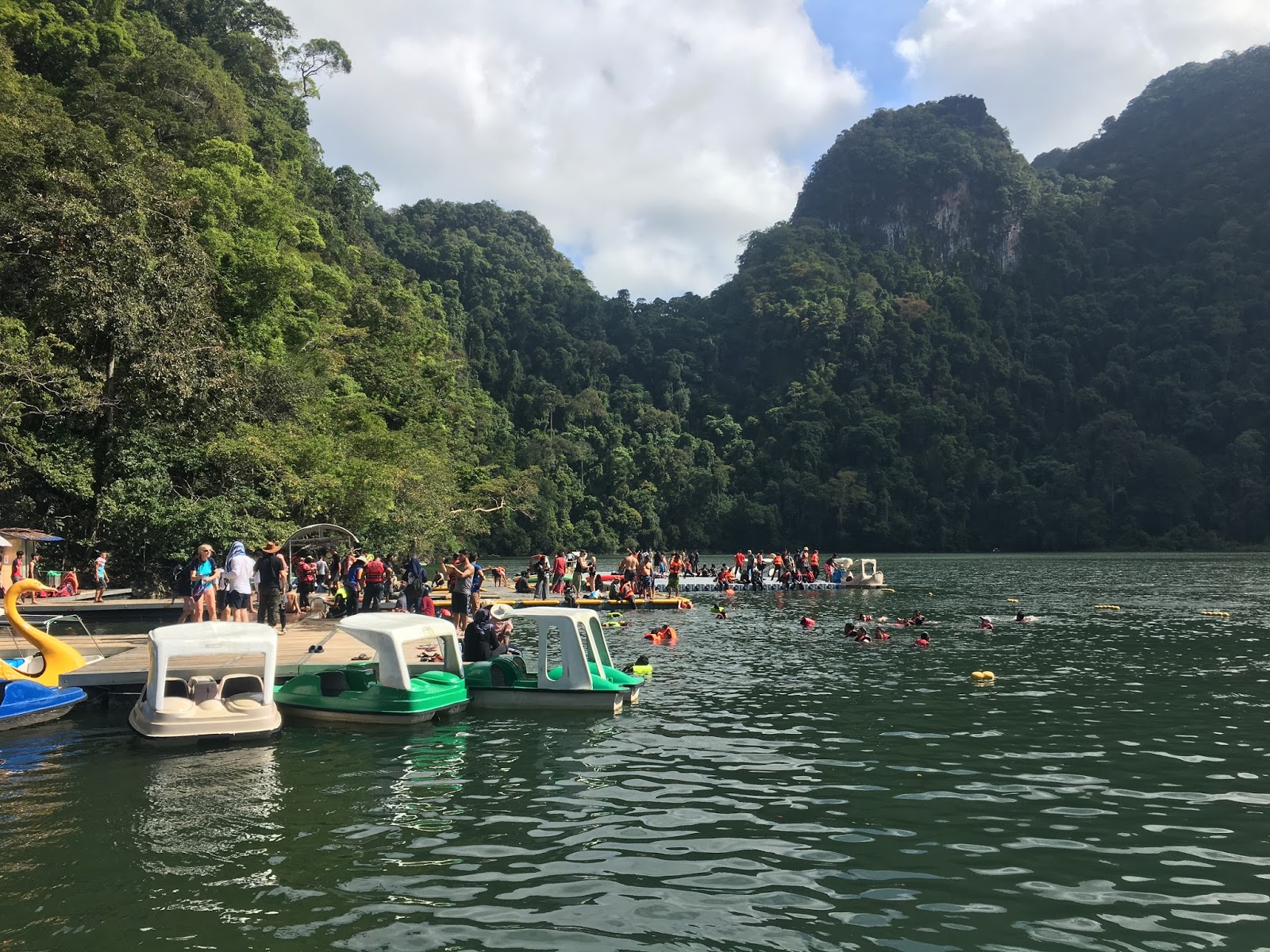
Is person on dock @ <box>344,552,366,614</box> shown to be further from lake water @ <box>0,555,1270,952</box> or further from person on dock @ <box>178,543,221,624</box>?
lake water @ <box>0,555,1270,952</box>

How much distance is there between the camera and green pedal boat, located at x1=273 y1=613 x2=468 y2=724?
46.2ft

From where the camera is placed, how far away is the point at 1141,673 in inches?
774

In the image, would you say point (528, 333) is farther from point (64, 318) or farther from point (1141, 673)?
point (1141, 673)

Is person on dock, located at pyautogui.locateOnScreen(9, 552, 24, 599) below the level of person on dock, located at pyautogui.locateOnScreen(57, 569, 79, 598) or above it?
above

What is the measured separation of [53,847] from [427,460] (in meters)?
35.6

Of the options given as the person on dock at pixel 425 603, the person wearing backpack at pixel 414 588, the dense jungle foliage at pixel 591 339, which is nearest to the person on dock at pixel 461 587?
the person on dock at pixel 425 603

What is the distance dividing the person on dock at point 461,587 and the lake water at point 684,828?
4821mm

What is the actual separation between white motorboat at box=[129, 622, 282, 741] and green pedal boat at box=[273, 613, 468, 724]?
3.77 feet

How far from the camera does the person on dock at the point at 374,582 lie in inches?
944

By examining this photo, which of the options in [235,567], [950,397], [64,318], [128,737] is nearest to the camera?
[128,737]

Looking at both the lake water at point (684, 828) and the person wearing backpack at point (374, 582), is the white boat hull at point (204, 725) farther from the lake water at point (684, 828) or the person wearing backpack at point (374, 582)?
the person wearing backpack at point (374, 582)

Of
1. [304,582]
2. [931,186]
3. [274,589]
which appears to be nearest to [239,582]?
[274,589]

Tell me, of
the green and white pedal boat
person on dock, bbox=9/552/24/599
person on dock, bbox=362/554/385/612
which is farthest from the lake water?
person on dock, bbox=9/552/24/599

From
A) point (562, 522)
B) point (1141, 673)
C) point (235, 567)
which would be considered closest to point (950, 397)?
point (562, 522)
